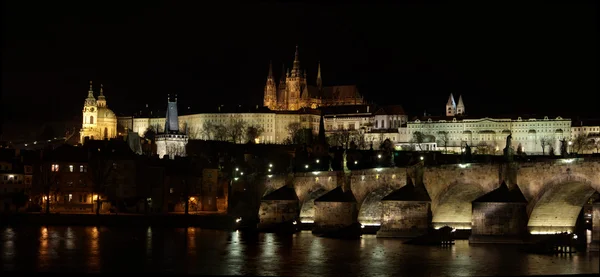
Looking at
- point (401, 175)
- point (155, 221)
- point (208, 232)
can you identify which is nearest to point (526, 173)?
point (401, 175)

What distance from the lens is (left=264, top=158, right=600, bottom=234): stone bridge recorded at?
50.4m

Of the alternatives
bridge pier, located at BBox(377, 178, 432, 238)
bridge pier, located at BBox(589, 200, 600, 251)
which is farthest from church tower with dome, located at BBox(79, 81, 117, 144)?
bridge pier, located at BBox(589, 200, 600, 251)

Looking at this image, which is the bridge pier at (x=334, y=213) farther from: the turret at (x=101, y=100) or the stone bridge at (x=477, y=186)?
the turret at (x=101, y=100)

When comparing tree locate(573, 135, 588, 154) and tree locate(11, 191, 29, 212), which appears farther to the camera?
tree locate(573, 135, 588, 154)

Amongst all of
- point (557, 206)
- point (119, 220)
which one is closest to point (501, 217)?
point (557, 206)

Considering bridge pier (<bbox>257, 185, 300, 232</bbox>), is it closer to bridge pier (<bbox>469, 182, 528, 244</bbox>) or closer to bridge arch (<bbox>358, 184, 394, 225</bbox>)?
bridge arch (<bbox>358, 184, 394, 225</bbox>)

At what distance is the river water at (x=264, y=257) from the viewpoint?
4516 centimetres

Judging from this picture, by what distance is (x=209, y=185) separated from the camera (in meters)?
93.8

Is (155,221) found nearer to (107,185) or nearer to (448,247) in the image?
(107,185)

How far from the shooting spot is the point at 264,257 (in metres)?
52.2

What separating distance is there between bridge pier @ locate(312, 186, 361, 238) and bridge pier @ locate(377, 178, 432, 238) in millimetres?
6007

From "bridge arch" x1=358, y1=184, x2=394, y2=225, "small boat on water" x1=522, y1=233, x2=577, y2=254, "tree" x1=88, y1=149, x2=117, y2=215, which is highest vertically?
"tree" x1=88, y1=149, x2=117, y2=215

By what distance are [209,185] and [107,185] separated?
10756 mm

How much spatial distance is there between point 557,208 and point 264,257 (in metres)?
14.7
